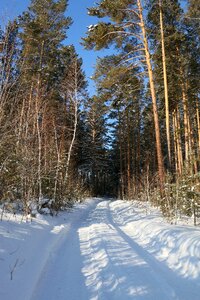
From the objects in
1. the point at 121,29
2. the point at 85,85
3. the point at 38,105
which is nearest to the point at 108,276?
the point at 38,105

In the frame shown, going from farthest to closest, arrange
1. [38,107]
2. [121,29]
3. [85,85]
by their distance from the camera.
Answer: [85,85] → [121,29] → [38,107]

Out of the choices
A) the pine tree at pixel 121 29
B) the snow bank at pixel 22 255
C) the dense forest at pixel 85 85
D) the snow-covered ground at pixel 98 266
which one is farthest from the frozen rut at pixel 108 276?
the pine tree at pixel 121 29

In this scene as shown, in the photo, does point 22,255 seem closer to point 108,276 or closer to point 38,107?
point 108,276

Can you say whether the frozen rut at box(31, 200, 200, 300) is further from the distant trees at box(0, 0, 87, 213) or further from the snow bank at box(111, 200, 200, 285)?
the distant trees at box(0, 0, 87, 213)

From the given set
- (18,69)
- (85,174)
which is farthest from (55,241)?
(85,174)

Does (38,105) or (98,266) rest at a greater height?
(38,105)

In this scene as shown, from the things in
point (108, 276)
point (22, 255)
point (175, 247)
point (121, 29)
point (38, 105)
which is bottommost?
point (108, 276)

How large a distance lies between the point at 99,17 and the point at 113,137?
27208 millimetres

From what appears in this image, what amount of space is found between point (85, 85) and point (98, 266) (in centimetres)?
1367

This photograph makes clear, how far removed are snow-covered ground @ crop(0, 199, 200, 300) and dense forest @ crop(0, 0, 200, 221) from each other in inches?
76.8

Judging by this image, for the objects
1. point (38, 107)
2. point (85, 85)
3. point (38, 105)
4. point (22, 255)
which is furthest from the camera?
point (85, 85)

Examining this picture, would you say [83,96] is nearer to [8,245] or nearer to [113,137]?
[8,245]

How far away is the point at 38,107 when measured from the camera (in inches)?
446

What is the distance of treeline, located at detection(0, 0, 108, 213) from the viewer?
605 centimetres
